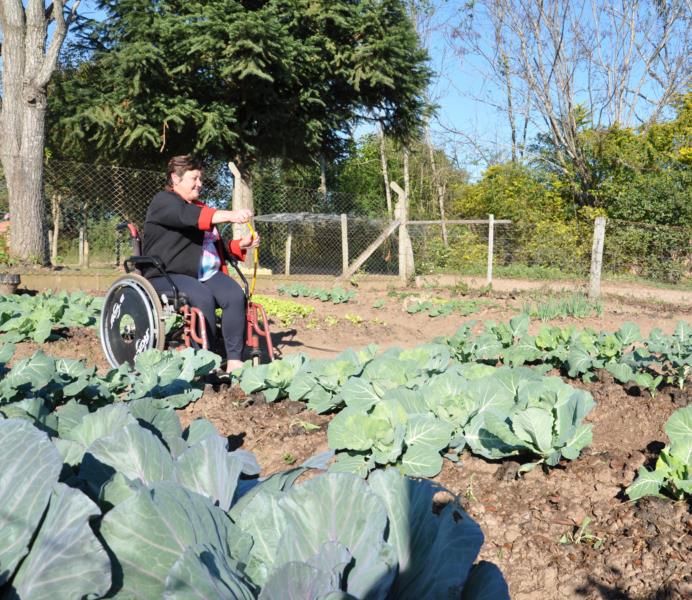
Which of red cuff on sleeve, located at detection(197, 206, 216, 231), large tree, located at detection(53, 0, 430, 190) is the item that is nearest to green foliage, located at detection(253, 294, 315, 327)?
red cuff on sleeve, located at detection(197, 206, 216, 231)

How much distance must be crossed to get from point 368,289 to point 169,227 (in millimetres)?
8302

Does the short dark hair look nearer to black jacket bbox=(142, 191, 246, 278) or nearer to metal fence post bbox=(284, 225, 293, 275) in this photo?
black jacket bbox=(142, 191, 246, 278)

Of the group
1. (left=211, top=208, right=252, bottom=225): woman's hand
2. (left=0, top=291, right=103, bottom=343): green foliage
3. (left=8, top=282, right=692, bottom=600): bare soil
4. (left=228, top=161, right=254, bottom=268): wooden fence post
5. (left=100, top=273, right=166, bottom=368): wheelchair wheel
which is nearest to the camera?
(left=8, top=282, right=692, bottom=600): bare soil

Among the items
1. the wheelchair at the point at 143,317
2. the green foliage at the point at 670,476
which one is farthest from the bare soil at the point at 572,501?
the wheelchair at the point at 143,317

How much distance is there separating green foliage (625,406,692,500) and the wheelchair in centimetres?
270

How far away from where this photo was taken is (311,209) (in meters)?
16.2

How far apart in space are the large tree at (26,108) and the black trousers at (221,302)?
7721 mm

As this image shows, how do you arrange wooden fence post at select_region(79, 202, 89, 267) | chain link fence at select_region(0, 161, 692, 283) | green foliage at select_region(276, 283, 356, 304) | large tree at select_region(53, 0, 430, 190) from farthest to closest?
large tree at select_region(53, 0, 430, 190)
chain link fence at select_region(0, 161, 692, 283)
wooden fence post at select_region(79, 202, 89, 267)
green foliage at select_region(276, 283, 356, 304)

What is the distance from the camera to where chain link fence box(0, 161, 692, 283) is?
13.2 metres

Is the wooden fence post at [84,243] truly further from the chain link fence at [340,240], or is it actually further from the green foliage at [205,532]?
the green foliage at [205,532]

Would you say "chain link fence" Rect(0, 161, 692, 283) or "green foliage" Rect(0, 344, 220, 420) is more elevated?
"chain link fence" Rect(0, 161, 692, 283)

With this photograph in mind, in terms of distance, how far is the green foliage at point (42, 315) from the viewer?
17.6 ft

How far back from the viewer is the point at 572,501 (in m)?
1.95

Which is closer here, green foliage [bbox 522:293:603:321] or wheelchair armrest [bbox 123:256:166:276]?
wheelchair armrest [bbox 123:256:166:276]
